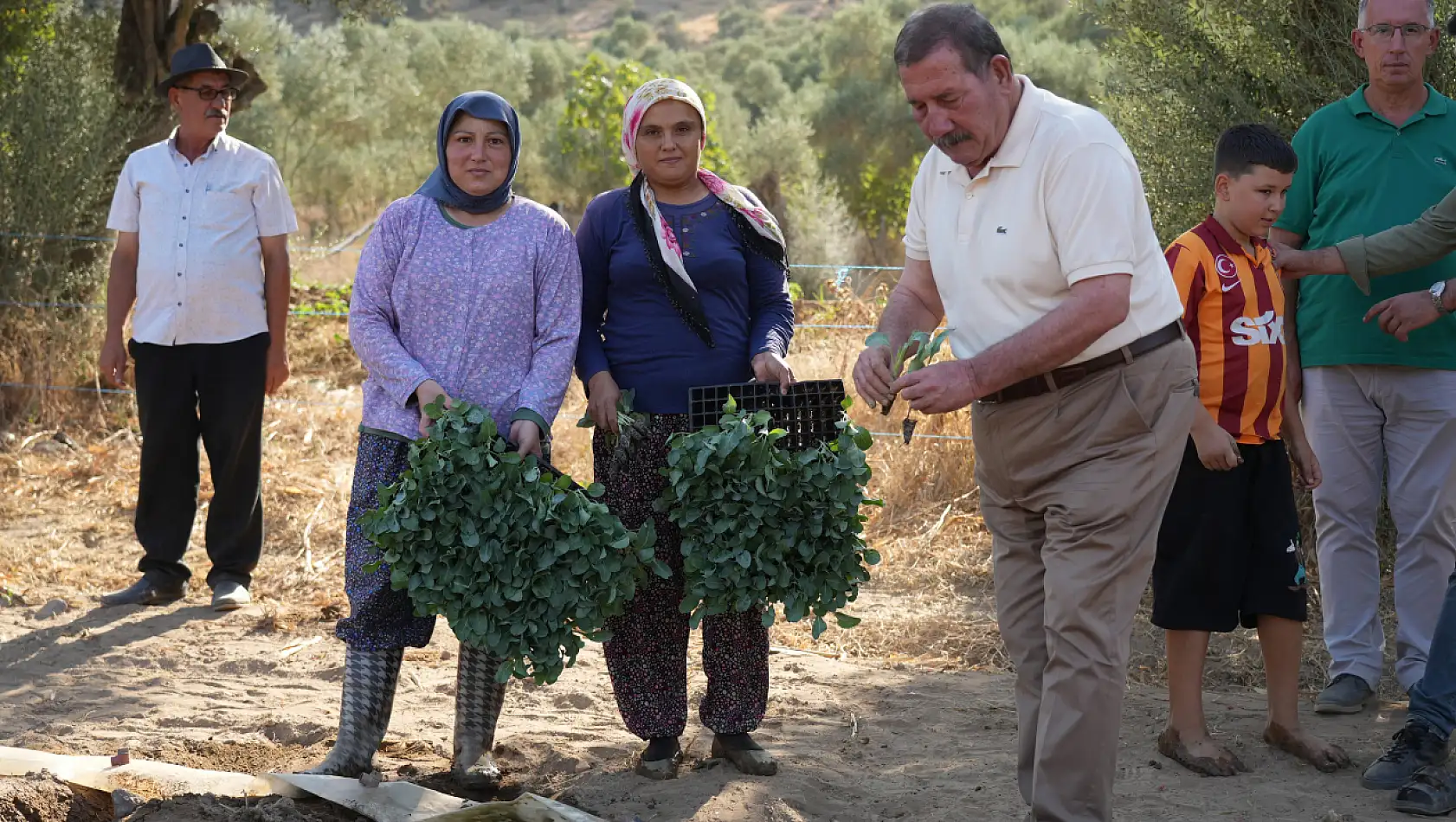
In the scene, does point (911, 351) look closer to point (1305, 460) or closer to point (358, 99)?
point (1305, 460)

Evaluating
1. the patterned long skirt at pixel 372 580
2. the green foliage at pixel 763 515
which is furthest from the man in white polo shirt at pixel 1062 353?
the patterned long skirt at pixel 372 580

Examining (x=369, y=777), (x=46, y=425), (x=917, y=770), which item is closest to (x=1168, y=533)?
(x=917, y=770)

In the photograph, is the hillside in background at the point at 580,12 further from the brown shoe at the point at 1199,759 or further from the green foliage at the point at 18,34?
the brown shoe at the point at 1199,759

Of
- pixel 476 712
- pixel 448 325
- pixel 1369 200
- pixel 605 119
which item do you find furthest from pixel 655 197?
pixel 605 119

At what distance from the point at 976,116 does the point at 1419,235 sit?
1.99 m

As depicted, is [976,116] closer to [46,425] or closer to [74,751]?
[74,751]

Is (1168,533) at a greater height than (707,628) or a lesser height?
greater

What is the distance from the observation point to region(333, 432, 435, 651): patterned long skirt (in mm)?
4074

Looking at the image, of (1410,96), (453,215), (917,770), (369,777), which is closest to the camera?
(369,777)

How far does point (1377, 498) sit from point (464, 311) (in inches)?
130

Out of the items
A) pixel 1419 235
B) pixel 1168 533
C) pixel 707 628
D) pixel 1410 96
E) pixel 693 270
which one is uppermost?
pixel 1410 96

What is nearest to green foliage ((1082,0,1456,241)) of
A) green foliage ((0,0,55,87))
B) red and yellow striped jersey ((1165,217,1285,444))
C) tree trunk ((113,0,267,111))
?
red and yellow striped jersey ((1165,217,1285,444))

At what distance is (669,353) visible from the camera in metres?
4.20

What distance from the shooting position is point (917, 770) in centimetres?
448
